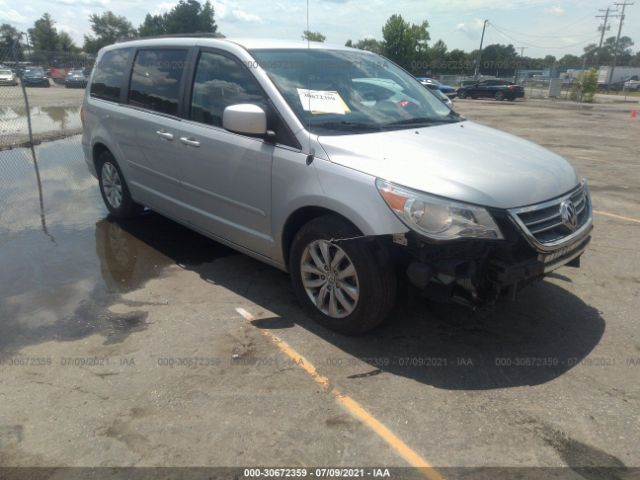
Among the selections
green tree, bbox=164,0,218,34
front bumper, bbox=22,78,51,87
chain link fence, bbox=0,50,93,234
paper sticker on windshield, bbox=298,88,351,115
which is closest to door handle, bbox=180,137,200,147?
paper sticker on windshield, bbox=298,88,351,115

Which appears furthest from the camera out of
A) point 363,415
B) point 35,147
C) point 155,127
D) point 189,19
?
point 189,19

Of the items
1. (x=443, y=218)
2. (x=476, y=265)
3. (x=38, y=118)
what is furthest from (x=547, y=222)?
(x=38, y=118)

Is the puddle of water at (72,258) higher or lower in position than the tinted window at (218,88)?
lower

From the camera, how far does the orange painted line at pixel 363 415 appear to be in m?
2.40

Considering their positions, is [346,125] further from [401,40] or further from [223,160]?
[401,40]

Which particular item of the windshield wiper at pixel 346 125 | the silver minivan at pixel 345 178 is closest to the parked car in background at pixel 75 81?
the silver minivan at pixel 345 178

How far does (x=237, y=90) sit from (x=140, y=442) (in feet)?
8.38

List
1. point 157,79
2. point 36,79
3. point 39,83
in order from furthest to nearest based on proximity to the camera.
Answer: point 39,83, point 36,79, point 157,79

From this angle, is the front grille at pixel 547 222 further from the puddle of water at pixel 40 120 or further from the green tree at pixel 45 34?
the green tree at pixel 45 34

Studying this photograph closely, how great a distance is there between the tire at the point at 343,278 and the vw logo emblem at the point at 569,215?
1.12 m

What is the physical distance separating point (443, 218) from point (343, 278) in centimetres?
80

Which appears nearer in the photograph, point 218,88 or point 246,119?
point 246,119

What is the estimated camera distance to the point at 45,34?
76.1 m

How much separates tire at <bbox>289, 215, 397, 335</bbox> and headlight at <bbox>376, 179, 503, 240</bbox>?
314mm
